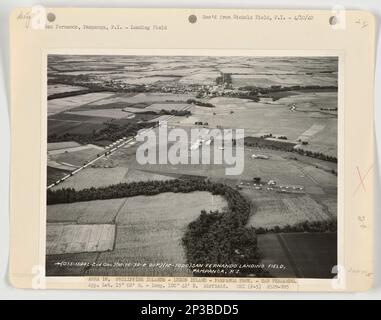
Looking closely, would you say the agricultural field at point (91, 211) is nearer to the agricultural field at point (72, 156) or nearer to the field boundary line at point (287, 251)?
the agricultural field at point (72, 156)

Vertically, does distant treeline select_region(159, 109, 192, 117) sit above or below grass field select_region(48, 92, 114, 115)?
below

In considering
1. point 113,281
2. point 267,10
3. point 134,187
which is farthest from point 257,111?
point 113,281

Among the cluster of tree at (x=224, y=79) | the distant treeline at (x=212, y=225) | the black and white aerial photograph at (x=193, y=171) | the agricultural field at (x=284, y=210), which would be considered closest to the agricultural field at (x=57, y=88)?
the black and white aerial photograph at (x=193, y=171)

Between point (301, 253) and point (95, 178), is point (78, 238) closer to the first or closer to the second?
point (95, 178)

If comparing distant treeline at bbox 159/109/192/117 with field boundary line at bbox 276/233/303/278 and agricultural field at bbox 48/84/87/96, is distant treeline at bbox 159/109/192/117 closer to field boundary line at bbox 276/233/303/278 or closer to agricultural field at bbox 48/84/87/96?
agricultural field at bbox 48/84/87/96

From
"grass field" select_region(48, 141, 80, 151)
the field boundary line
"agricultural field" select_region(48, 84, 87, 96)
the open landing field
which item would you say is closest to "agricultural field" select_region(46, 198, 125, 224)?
the open landing field

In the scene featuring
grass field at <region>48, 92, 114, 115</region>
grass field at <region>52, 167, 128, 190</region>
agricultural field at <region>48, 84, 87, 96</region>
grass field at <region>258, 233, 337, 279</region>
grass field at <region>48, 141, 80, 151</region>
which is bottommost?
grass field at <region>258, 233, 337, 279</region>
